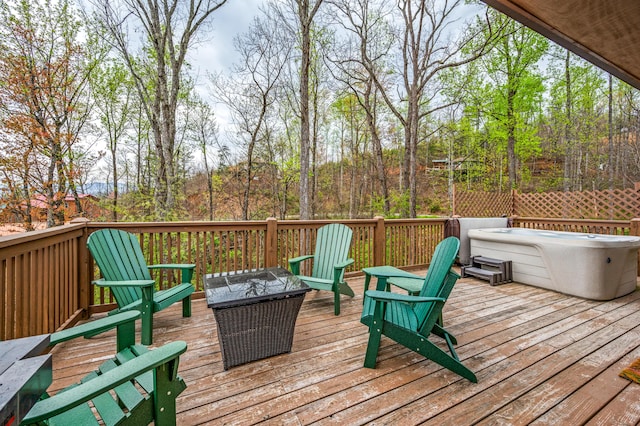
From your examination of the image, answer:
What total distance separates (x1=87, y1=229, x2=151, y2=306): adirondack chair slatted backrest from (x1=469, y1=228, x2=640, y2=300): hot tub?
15.9 ft

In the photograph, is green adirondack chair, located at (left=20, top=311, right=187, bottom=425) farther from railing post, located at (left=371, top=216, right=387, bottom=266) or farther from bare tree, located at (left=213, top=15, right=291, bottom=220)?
bare tree, located at (left=213, top=15, right=291, bottom=220)

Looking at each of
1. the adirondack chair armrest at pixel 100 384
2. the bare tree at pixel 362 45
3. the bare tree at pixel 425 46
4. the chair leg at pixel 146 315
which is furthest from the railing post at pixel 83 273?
the bare tree at pixel 362 45

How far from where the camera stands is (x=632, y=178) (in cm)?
1046

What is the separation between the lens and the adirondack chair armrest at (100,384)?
32.0 inches

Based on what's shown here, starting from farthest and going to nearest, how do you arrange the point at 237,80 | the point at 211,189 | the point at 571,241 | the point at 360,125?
the point at 360,125 < the point at 211,189 < the point at 237,80 < the point at 571,241

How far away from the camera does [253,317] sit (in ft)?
6.66

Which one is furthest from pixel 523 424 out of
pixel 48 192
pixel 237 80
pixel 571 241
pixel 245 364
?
pixel 237 80

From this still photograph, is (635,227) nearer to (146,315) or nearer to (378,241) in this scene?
(378,241)

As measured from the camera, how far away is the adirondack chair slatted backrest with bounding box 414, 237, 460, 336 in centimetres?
195

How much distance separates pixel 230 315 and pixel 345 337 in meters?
1.08

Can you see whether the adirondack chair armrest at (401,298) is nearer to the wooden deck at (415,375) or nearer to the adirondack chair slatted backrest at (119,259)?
the wooden deck at (415,375)

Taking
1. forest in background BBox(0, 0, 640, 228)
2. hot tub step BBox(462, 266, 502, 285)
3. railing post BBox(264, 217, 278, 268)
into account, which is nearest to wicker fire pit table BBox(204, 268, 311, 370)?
railing post BBox(264, 217, 278, 268)

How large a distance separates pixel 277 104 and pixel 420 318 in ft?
35.2

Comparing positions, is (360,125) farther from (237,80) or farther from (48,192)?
(48,192)
